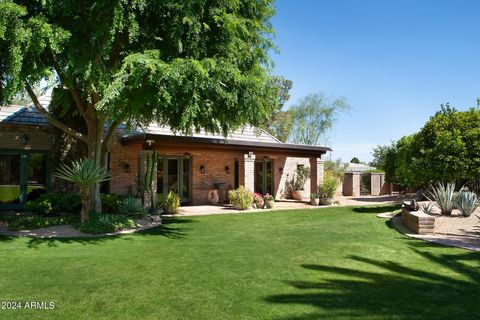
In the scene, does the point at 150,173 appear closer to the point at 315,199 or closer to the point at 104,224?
the point at 104,224

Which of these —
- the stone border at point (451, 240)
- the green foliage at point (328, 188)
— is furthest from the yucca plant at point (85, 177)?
the green foliage at point (328, 188)

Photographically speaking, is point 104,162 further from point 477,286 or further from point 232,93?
point 477,286

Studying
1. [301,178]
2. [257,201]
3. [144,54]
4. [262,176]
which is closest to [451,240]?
[144,54]

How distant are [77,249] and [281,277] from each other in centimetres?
482

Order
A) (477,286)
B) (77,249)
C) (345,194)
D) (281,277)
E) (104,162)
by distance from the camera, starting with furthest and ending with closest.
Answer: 1. (345,194)
2. (104,162)
3. (77,249)
4. (281,277)
5. (477,286)

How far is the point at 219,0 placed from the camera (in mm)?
10414

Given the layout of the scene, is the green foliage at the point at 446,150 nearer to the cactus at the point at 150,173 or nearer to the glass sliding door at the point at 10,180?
the cactus at the point at 150,173

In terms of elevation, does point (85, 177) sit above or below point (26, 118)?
below

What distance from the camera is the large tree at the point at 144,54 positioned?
28.6 ft

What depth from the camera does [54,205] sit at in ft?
43.8

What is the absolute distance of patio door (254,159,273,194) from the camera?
22.3 meters

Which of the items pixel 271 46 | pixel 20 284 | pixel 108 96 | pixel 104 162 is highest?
pixel 271 46

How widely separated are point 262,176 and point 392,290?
670 inches

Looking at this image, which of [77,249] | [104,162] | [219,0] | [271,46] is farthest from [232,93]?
[104,162]
